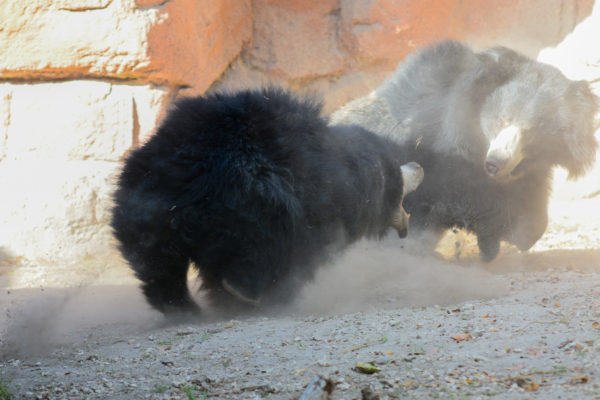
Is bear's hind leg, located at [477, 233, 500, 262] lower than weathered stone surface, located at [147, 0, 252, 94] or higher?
lower

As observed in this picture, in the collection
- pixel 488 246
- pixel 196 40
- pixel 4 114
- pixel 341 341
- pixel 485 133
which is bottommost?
pixel 341 341

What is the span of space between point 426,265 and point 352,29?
3.51 m

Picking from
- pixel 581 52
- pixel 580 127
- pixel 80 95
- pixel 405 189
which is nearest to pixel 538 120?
pixel 580 127

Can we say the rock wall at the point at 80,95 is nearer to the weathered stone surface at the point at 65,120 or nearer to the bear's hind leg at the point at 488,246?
the weathered stone surface at the point at 65,120

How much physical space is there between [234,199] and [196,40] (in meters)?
3.55

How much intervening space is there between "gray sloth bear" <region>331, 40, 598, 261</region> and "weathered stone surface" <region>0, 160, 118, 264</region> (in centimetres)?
239

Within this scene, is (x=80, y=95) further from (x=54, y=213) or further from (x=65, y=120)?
(x=54, y=213)

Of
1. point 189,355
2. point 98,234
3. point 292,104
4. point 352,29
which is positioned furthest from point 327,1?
point 189,355

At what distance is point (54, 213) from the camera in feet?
18.2

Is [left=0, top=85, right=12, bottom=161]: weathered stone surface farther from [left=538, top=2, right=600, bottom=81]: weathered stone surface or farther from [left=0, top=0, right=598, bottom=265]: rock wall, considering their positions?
[left=538, top=2, right=600, bottom=81]: weathered stone surface

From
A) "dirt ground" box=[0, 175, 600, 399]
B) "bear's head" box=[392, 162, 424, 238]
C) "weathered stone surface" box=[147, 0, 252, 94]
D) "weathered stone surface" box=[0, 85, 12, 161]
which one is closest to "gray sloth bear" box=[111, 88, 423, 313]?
"dirt ground" box=[0, 175, 600, 399]

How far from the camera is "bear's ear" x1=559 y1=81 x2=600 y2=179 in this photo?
5148mm

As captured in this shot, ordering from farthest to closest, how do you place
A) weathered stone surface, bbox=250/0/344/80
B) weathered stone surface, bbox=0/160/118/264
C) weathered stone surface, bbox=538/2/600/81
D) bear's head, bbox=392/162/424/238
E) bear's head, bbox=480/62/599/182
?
weathered stone surface, bbox=250/0/344/80 → weathered stone surface, bbox=538/2/600/81 → weathered stone surface, bbox=0/160/118/264 → bear's head, bbox=480/62/599/182 → bear's head, bbox=392/162/424/238

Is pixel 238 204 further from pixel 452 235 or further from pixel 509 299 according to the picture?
pixel 452 235
